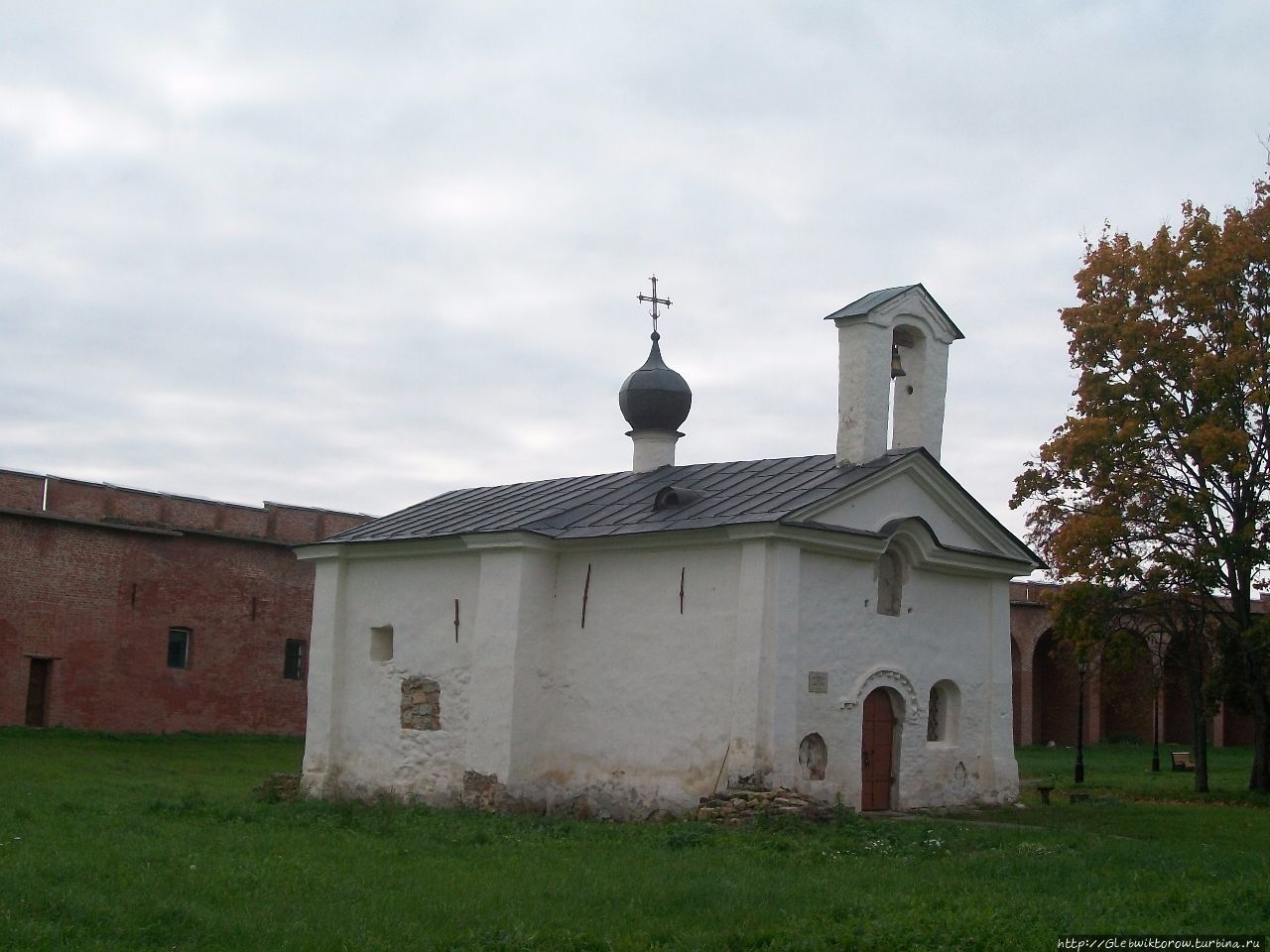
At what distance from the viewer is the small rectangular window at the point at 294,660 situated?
109 ft

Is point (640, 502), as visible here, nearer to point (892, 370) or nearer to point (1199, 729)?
point (892, 370)

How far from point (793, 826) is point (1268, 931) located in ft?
19.8

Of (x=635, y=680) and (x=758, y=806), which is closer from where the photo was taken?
(x=758, y=806)

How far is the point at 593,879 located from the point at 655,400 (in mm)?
11286

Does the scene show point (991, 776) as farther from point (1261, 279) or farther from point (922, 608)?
point (1261, 279)

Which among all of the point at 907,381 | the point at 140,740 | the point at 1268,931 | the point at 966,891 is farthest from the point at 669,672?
the point at 140,740

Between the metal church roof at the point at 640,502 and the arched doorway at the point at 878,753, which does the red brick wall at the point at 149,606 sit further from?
the arched doorway at the point at 878,753

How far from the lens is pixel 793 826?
47.0 feet

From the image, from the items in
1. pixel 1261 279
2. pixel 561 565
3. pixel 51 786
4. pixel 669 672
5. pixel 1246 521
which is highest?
pixel 1261 279

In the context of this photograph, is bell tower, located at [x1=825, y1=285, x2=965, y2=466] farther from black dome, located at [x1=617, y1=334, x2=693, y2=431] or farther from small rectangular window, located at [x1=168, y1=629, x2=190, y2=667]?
small rectangular window, located at [x1=168, y1=629, x2=190, y2=667]

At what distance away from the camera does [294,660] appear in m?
33.6

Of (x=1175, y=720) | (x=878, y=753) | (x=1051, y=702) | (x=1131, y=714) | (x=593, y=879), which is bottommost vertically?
(x=593, y=879)

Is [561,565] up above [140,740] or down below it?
above

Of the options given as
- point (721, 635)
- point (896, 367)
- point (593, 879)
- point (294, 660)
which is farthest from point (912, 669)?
point (294, 660)
